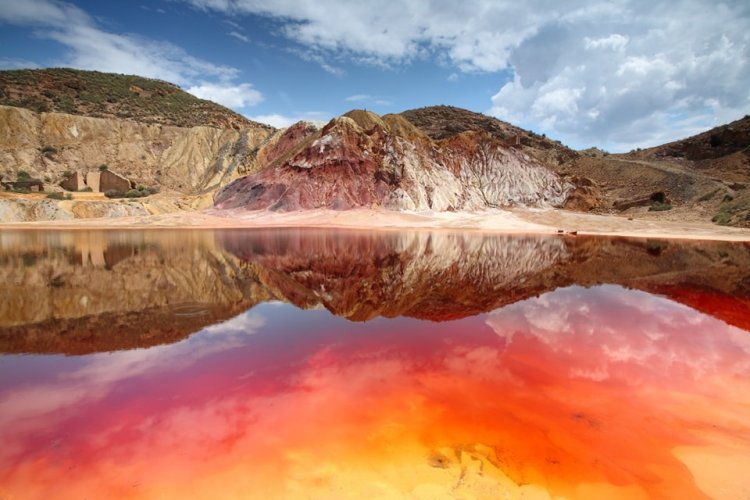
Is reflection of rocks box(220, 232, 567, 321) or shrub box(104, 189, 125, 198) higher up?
shrub box(104, 189, 125, 198)

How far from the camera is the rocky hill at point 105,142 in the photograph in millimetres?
49344

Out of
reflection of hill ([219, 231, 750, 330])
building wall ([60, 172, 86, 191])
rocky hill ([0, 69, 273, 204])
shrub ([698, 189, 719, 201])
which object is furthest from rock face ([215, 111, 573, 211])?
reflection of hill ([219, 231, 750, 330])

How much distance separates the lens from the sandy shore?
32.7 m

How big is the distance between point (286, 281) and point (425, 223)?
27.2 metres

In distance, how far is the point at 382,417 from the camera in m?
4.64

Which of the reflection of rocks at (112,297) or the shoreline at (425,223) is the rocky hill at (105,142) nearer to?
the shoreline at (425,223)

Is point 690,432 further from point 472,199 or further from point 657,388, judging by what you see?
point 472,199

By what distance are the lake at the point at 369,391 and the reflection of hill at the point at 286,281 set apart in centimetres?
12

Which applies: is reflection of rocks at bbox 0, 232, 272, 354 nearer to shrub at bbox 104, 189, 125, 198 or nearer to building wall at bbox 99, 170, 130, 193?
shrub at bbox 104, 189, 125, 198

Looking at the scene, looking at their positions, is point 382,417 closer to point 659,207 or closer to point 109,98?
point 659,207

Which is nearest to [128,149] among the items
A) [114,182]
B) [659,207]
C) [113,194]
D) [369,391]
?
[114,182]

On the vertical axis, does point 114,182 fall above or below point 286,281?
above

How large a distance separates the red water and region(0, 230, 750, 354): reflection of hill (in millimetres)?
1565

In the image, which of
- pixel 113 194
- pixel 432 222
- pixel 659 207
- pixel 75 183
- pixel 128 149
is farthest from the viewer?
pixel 128 149
